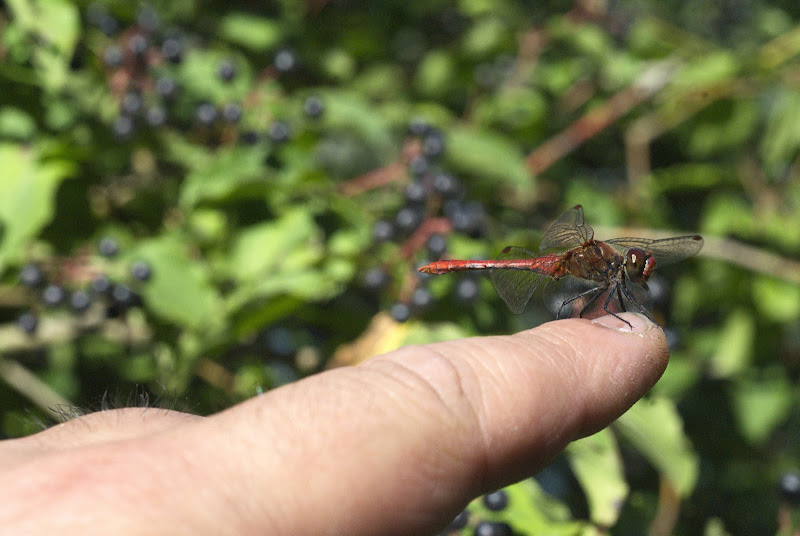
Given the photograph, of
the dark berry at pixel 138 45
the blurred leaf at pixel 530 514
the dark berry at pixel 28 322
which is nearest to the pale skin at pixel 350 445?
Result: the blurred leaf at pixel 530 514

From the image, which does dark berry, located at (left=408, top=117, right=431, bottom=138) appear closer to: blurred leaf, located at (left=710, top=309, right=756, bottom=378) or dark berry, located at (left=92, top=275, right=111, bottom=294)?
dark berry, located at (left=92, top=275, right=111, bottom=294)

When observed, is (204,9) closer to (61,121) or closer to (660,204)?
(61,121)

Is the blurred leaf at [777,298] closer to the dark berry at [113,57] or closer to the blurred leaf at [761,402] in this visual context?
the blurred leaf at [761,402]

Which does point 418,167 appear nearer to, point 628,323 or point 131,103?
point 131,103

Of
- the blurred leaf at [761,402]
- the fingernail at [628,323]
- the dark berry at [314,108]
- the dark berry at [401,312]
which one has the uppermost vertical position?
the dark berry at [314,108]

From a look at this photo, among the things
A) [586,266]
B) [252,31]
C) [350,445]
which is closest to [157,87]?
[252,31]

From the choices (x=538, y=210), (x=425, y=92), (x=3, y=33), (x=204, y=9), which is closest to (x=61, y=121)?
(x=3, y=33)
